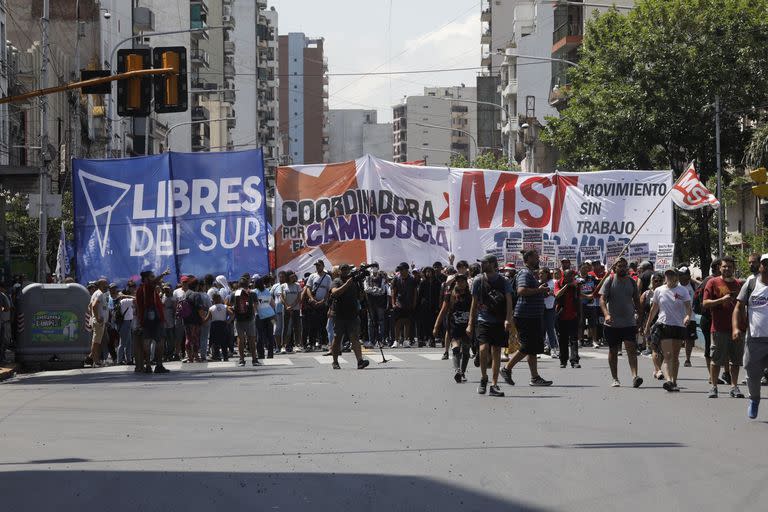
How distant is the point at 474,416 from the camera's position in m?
14.5

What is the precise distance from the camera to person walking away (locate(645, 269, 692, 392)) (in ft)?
59.6

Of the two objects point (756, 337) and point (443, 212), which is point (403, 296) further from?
point (756, 337)

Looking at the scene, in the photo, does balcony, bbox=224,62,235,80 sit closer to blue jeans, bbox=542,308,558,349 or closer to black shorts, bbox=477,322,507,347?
blue jeans, bbox=542,308,558,349

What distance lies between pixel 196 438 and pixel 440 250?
18.9 meters

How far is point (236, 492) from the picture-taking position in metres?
9.57

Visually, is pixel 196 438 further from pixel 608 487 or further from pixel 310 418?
pixel 608 487

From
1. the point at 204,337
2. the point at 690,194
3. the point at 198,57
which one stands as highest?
the point at 198,57

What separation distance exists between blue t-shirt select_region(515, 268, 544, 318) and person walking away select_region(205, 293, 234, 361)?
9394mm

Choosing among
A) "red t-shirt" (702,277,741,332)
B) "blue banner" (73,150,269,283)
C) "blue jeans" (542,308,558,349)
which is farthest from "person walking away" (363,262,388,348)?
"red t-shirt" (702,277,741,332)

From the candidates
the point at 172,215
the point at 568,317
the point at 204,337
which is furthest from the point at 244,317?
the point at 568,317

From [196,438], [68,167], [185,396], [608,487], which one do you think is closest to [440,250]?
[185,396]

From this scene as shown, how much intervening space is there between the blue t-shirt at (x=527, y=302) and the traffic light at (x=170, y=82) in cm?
834

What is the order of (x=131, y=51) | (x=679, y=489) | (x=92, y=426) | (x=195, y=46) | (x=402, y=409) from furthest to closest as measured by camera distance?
1. (x=195, y=46)
2. (x=131, y=51)
3. (x=402, y=409)
4. (x=92, y=426)
5. (x=679, y=489)

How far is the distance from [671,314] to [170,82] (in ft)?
33.4
